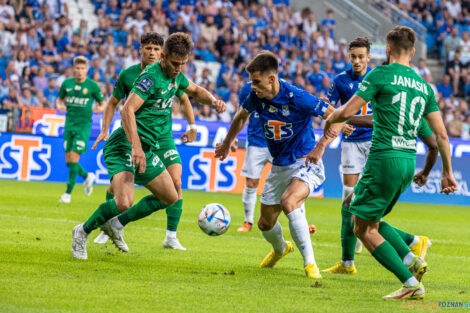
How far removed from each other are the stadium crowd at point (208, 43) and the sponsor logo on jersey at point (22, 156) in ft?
2.54

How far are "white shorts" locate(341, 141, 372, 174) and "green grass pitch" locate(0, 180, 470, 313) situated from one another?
3.46ft

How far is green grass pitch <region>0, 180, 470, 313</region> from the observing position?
216 inches

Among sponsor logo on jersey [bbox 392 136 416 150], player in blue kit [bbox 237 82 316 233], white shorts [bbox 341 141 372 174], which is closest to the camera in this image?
sponsor logo on jersey [bbox 392 136 416 150]

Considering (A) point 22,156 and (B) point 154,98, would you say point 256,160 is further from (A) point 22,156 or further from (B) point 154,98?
(A) point 22,156

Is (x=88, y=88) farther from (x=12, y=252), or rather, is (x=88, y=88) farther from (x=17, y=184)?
(x=12, y=252)

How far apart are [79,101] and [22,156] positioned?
411cm

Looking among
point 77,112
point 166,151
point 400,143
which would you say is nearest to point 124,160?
point 166,151

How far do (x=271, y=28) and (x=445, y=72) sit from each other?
666 centimetres

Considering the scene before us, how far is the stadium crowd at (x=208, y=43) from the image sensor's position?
69.3ft

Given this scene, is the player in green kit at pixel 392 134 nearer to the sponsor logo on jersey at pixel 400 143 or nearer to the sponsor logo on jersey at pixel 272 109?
the sponsor logo on jersey at pixel 400 143

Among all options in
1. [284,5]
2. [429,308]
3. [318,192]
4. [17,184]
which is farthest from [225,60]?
[429,308]

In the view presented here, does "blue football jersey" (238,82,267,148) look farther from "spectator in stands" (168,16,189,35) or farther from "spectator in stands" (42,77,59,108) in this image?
"spectator in stands" (168,16,189,35)

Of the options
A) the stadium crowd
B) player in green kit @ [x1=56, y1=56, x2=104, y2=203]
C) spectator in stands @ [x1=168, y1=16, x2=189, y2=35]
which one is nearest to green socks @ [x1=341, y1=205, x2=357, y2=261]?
player in green kit @ [x1=56, y1=56, x2=104, y2=203]

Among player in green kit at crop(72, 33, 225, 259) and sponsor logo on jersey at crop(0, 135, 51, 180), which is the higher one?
player in green kit at crop(72, 33, 225, 259)
